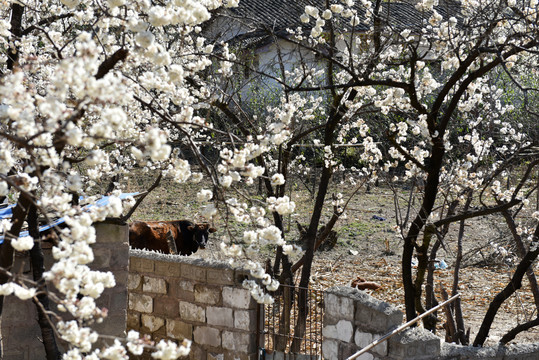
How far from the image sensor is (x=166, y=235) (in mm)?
9219

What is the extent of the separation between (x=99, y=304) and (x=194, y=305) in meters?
0.88

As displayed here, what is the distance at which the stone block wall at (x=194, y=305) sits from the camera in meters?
6.19

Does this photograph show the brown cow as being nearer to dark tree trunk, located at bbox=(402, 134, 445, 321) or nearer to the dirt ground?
the dirt ground

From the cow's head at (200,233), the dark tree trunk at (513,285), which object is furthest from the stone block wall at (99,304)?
the cow's head at (200,233)

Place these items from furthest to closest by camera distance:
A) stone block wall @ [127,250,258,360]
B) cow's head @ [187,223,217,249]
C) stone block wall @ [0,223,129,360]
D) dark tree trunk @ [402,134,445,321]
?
cow's head @ [187,223,217,249]
stone block wall @ [127,250,258,360]
stone block wall @ [0,223,129,360]
dark tree trunk @ [402,134,445,321]

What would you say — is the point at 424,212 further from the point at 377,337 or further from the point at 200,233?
the point at 200,233

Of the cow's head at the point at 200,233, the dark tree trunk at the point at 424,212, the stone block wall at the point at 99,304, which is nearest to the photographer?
the dark tree trunk at the point at 424,212

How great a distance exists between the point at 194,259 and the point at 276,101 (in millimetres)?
8722

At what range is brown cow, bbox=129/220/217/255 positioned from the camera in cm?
896

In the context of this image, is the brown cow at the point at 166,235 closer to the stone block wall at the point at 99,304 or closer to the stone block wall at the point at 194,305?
the stone block wall at the point at 194,305

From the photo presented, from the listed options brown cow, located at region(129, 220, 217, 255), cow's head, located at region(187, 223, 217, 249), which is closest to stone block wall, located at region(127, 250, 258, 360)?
brown cow, located at region(129, 220, 217, 255)

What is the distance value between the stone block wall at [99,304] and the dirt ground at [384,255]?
11.6ft

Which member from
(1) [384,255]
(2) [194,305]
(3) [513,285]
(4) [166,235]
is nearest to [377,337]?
(3) [513,285]

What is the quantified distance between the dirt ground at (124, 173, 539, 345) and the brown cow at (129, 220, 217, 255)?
0.27 metres
